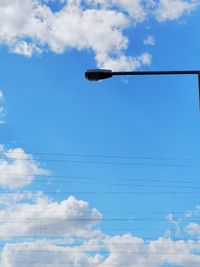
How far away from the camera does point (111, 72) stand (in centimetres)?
416

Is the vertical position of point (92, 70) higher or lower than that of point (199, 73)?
higher

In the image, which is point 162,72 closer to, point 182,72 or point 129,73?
point 182,72

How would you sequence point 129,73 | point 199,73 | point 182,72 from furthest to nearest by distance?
point 129,73 < point 182,72 < point 199,73

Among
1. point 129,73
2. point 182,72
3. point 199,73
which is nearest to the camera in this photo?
point 199,73

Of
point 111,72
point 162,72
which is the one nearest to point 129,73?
point 111,72

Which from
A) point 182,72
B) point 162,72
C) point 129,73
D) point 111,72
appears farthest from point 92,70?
point 182,72

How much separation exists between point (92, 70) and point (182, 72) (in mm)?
2589

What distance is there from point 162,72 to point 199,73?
94 centimetres

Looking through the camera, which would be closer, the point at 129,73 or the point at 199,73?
the point at 199,73

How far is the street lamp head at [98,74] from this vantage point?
415 centimetres

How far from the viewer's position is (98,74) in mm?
4203

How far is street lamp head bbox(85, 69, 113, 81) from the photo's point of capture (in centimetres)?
415

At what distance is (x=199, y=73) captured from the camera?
352cm

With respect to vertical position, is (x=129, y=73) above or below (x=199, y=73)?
above
